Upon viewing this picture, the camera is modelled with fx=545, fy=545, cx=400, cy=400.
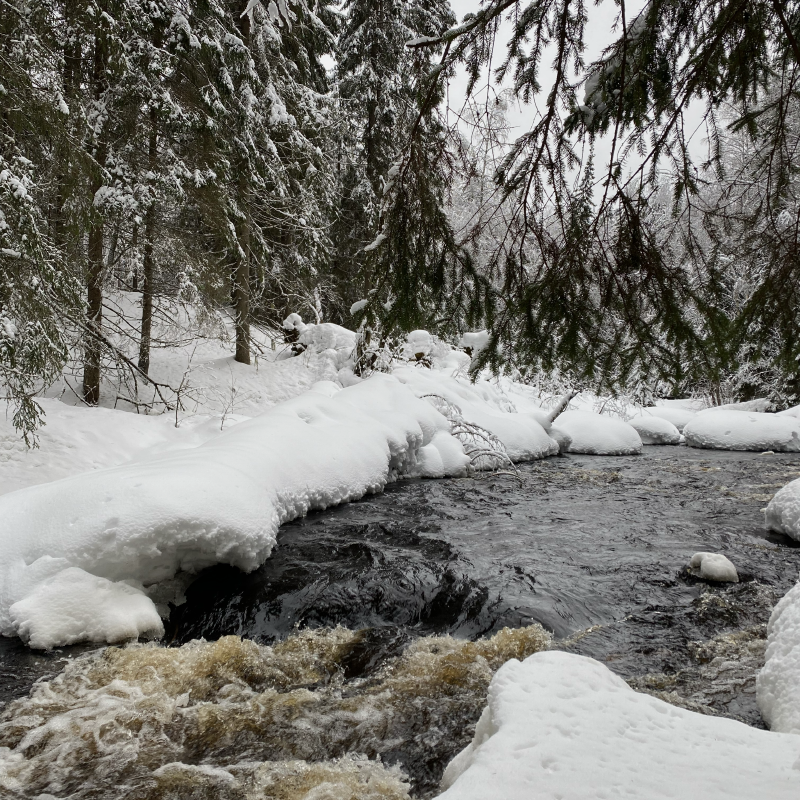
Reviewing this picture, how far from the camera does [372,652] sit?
3.58 metres

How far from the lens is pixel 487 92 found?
8.07 ft

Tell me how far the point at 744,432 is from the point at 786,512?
8.45m

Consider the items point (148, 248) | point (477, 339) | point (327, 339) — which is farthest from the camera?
point (327, 339)

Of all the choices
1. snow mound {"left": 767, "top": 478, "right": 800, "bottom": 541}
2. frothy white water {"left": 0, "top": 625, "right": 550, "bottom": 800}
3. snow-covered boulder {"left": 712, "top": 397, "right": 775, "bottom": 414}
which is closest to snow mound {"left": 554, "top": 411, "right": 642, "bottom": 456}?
snow-covered boulder {"left": 712, "top": 397, "right": 775, "bottom": 414}

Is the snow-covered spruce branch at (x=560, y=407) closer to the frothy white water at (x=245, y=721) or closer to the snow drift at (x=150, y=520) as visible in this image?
the snow drift at (x=150, y=520)

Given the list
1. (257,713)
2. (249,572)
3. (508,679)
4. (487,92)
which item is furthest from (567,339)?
(249,572)

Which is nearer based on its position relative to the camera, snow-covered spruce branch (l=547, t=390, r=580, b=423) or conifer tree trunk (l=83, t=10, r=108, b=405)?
conifer tree trunk (l=83, t=10, r=108, b=405)

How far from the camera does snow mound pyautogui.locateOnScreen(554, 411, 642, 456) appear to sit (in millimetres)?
12445

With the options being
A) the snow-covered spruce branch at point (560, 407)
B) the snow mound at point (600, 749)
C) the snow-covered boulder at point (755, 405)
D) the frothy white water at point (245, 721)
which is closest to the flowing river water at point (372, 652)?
the frothy white water at point (245, 721)

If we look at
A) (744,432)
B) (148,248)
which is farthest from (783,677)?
(744,432)

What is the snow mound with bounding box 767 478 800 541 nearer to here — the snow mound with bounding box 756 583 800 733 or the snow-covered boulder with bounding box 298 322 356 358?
the snow mound with bounding box 756 583 800 733

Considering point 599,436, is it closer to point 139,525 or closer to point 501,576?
point 501,576

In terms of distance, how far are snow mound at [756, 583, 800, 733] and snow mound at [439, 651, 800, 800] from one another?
641 millimetres

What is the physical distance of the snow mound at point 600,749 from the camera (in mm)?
1635
